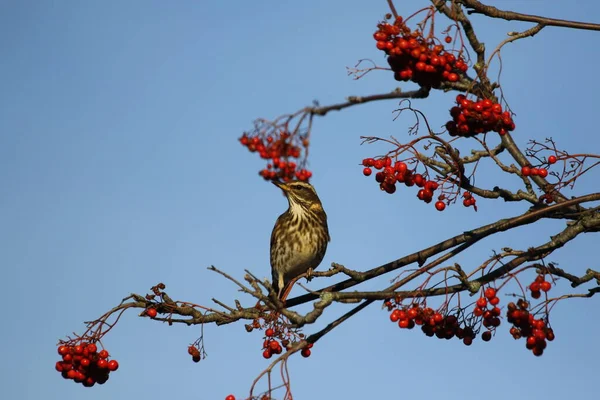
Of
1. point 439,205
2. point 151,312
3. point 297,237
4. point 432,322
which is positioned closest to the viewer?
point 432,322

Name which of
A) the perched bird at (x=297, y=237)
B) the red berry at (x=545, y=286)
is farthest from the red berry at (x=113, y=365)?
the perched bird at (x=297, y=237)

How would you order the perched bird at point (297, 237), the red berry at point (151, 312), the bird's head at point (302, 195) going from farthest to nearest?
the bird's head at point (302, 195)
the perched bird at point (297, 237)
the red berry at point (151, 312)

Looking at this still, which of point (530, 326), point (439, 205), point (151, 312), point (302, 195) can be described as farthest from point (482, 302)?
point (302, 195)

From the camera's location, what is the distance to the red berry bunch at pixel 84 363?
5723mm

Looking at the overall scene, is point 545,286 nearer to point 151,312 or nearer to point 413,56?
point 413,56

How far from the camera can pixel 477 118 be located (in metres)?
4.65

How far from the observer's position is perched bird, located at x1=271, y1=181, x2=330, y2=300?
34.5 ft

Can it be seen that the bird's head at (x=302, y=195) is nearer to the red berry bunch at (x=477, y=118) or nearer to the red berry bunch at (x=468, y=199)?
the red berry bunch at (x=468, y=199)

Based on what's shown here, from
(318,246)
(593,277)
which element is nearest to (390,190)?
(593,277)

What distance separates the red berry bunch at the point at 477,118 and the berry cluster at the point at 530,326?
3.30 ft

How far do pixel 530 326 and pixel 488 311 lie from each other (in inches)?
12.9

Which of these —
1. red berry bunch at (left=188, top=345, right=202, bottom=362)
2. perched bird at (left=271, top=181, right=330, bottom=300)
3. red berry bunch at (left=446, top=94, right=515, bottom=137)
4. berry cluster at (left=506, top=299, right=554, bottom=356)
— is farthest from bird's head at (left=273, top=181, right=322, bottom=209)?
berry cluster at (left=506, top=299, right=554, bottom=356)

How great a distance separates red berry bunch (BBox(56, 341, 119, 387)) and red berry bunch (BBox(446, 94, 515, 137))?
288 centimetres

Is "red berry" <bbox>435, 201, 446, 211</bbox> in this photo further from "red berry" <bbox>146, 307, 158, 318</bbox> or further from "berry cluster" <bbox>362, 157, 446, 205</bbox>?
"red berry" <bbox>146, 307, 158, 318</bbox>
